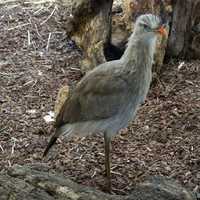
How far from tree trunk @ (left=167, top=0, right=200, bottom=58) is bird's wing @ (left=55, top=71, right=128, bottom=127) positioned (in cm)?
147

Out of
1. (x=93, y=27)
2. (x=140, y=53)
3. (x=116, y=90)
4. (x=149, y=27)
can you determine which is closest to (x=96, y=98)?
(x=116, y=90)

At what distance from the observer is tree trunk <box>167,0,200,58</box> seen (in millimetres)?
4312

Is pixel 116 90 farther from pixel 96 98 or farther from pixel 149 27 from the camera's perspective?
pixel 149 27

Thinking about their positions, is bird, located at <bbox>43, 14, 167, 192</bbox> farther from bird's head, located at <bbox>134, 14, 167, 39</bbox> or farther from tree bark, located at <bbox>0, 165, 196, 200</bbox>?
tree bark, located at <bbox>0, 165, 196, 200</bbox>

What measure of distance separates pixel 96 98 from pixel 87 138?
0.74m

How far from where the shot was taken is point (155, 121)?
12.6ft

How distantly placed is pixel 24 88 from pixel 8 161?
0.94 meters

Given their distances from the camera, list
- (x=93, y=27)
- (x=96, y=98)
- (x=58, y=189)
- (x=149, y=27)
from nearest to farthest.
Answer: (x=58, y=189)
(x=149, y=27)
(x=96, y=98)
(x=93, y=27)

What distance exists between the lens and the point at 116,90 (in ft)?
9.85

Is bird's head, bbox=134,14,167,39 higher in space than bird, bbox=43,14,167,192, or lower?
higher

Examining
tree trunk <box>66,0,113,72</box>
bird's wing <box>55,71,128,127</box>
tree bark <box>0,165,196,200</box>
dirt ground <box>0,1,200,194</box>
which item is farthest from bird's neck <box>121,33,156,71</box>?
tree trunk <box>66,0,113,72</box>

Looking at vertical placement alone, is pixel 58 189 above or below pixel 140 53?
below

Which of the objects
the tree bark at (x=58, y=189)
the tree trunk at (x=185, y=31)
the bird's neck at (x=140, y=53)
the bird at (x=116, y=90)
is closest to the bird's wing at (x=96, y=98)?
the bird at (x=116, y=90)

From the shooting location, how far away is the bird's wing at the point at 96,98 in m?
3.01
